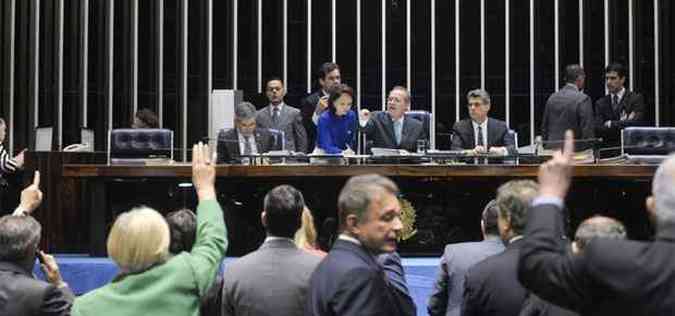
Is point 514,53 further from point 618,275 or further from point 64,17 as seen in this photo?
point 618,275

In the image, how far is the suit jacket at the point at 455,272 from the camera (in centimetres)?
410

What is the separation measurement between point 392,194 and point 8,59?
798 centimetres

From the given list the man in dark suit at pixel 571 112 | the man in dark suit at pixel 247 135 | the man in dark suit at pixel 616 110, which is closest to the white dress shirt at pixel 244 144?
the man in dark suit at pixel 247 135

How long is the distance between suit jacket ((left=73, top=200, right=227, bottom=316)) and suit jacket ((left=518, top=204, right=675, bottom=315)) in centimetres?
103

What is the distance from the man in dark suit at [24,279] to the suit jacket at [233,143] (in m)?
3.72

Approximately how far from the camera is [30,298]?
11.5 feet

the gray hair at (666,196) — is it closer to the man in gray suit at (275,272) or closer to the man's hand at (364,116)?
the man in gray suit at (275,272)

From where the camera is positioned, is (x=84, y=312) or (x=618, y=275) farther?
(x=84, y=312)

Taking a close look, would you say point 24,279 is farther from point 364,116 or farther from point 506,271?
point 364,116

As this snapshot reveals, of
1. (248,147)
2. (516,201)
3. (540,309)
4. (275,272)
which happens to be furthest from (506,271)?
(248,147)

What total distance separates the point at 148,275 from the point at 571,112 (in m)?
5.74

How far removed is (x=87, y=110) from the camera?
1070 cm

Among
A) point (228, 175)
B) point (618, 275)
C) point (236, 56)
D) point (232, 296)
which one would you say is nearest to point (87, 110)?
point (236, 56)

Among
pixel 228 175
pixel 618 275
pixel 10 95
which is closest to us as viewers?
pixel 618 275
